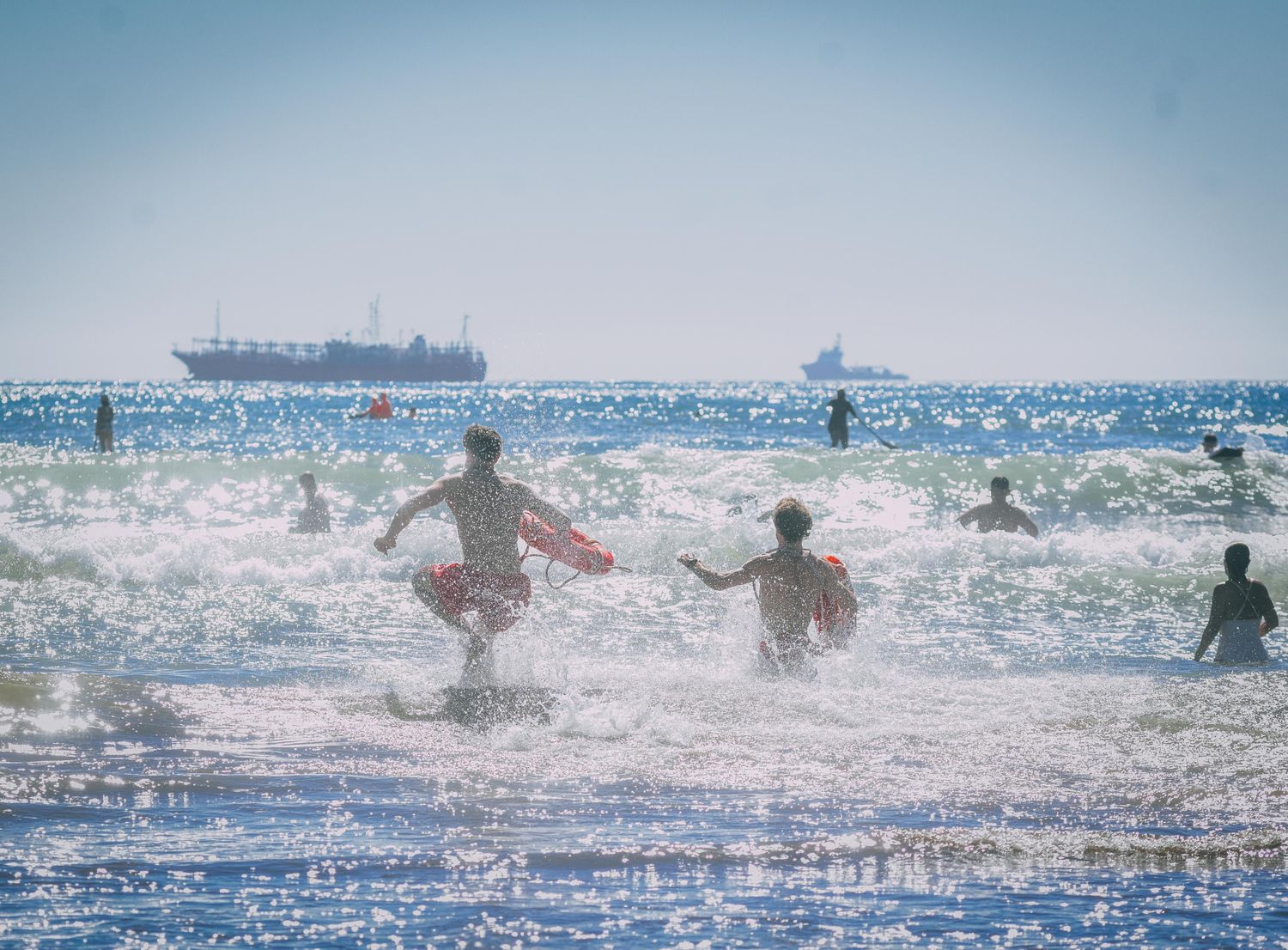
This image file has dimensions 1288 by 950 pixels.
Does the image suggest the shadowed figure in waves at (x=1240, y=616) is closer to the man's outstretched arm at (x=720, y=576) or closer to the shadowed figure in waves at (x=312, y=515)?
the man's outstretched arm at (x=720, y=576)

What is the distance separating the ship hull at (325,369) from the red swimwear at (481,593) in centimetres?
13503

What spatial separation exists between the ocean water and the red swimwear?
298 mm

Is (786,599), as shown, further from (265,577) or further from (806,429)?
(806,429)

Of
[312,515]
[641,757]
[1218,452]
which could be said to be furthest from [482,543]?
[1218,452]

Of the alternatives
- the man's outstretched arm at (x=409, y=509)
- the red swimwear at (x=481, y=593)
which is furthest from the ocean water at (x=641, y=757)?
the man's outstretched arm at (x=409, y=509)

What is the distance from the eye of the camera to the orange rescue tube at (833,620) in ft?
21.9

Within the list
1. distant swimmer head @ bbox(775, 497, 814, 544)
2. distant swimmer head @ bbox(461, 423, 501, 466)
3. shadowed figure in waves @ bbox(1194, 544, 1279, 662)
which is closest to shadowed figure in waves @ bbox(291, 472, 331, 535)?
distant swimmer head @ bbox(461, 423, 501, 466)

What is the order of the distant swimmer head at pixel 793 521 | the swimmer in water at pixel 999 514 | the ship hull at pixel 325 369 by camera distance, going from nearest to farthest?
the distant swimmer head at pixel 793 521, the swimmer in water at pixel 999 514, the ship hull at pixel 325 369

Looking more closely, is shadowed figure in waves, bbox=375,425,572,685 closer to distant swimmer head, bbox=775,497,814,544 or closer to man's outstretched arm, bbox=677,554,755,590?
man's outstretched arm, bbox=677,554,755,590

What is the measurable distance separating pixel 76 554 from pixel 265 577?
2.18 metres

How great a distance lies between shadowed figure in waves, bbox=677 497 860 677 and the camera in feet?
21.6

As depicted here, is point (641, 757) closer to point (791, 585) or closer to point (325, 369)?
point (791, 585)

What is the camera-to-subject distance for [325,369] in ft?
470

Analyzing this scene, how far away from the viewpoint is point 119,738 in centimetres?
532
